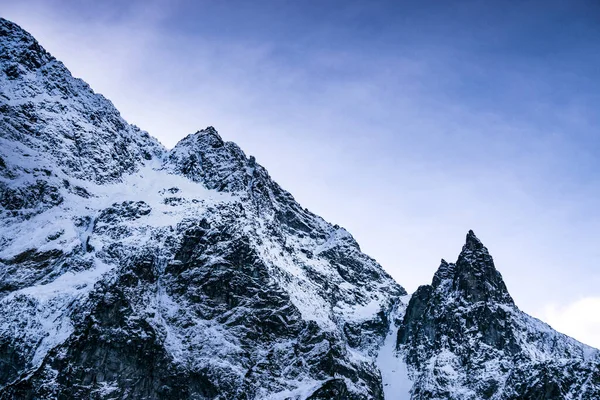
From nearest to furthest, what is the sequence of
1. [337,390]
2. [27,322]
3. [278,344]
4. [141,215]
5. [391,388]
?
[27,322] < [337,390] < [278,344] < [141,215] < [391,388]

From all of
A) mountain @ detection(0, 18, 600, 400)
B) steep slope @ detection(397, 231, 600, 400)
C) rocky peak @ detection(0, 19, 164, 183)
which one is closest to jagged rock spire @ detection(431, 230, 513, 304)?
steep slope @ detection(397, 231, 600, 400)

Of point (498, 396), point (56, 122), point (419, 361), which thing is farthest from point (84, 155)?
point (498, 396)

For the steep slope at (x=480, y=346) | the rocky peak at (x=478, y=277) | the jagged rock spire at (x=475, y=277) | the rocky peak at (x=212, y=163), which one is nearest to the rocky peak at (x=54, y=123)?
the rocky peak at (x=212, y=163)

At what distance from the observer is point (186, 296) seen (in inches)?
5330

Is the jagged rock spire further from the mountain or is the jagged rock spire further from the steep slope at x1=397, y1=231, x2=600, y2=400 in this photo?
the mountain

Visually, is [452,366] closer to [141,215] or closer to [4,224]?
[141,215]

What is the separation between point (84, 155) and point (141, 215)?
87.6ft

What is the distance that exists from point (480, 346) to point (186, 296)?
69421 millimetres

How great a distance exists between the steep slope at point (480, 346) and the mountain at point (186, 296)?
40 cm

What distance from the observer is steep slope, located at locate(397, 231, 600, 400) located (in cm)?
13250

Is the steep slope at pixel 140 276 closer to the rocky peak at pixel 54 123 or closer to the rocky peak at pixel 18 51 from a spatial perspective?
the rocky peak at pixel 54 123

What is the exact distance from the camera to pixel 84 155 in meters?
166

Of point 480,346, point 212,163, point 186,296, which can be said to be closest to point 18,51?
point 212,163

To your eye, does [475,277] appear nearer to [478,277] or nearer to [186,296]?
[478,277]
